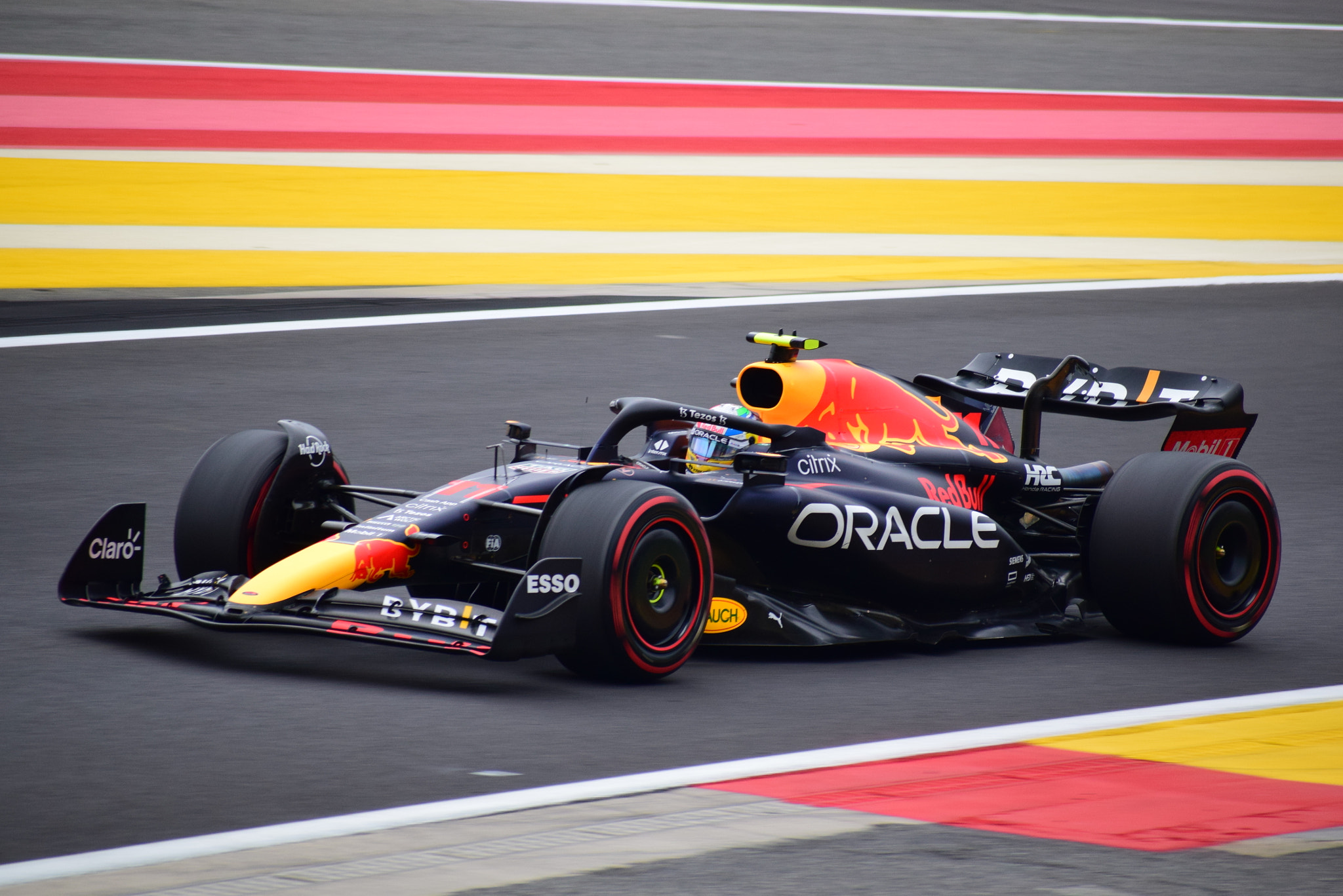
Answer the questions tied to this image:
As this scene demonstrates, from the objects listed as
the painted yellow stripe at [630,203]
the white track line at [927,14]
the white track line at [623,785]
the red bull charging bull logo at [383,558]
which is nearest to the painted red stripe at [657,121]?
the painted yellow stripe at [630,203]

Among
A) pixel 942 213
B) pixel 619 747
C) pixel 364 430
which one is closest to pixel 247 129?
pixel 942 213

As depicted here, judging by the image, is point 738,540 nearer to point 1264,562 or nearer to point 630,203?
point 1264,562

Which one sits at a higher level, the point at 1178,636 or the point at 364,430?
the point at 364,430

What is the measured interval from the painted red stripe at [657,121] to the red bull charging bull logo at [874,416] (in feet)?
54.0

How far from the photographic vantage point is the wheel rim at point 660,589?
666cm

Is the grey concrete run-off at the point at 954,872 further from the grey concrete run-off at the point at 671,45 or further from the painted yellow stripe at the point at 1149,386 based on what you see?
the grey concrete run-off at the point at 671,45

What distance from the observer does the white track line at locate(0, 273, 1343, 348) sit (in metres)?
13.9

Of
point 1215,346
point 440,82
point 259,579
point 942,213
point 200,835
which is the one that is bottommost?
point 200,835

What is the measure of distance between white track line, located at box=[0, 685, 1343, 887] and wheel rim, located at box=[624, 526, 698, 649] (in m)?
0.93

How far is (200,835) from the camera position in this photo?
4.99 metres

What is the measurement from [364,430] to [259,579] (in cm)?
484

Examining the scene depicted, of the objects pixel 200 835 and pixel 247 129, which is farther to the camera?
pixel 247 129

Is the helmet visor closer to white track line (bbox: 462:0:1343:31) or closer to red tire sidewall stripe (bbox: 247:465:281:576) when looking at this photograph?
red tire sidewall stripe (bbox: 247:465:281:576)

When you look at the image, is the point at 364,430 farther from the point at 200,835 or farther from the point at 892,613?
the point at 200,835
